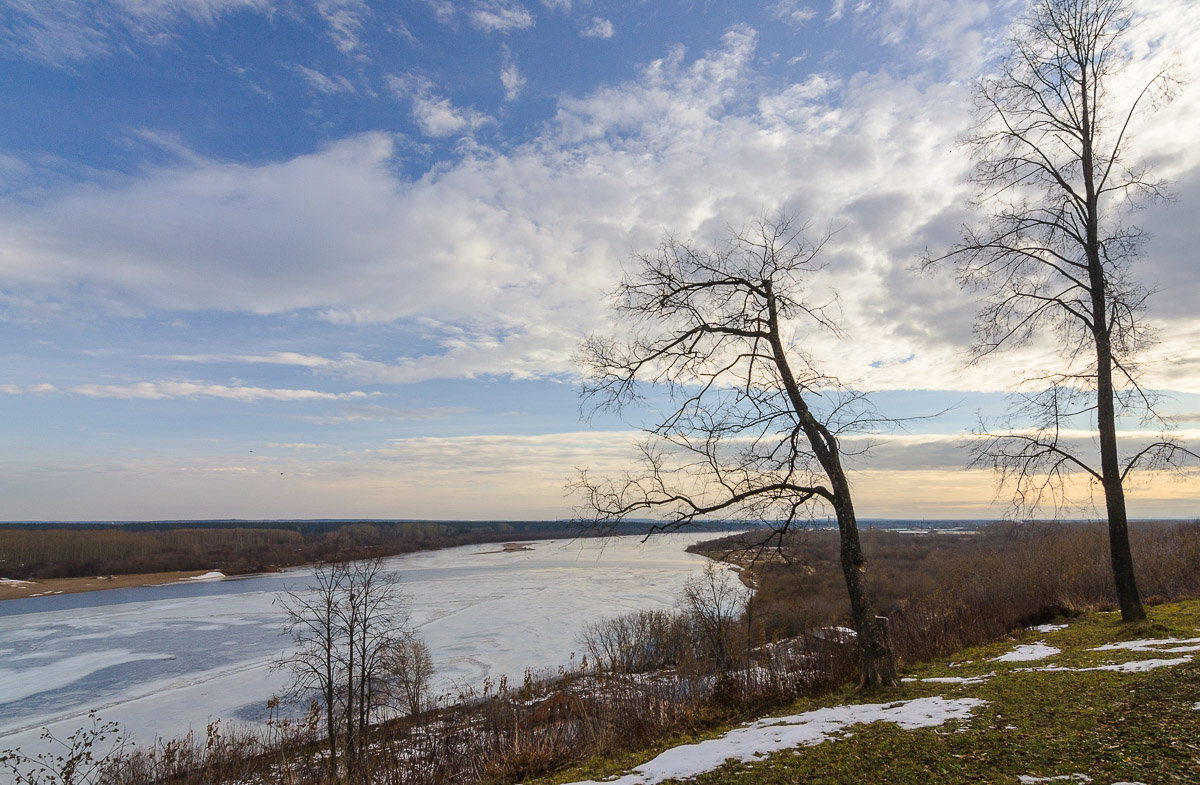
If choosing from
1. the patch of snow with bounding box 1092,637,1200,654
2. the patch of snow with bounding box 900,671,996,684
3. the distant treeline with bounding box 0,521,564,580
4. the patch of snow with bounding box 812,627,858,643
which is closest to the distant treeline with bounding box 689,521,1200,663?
the patch of snow with bounding box 812,627,858,643

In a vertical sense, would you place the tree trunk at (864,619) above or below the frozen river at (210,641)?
above

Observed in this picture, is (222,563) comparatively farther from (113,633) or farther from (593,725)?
(593,725)

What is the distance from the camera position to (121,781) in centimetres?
1237

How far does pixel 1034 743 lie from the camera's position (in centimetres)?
396

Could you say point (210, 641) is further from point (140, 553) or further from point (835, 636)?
point (140, 553)

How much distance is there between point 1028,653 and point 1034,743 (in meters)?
4.85

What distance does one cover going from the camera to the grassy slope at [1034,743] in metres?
3.51

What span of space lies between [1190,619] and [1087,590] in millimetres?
7126

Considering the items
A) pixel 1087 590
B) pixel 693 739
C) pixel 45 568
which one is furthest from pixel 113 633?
pixel 45 568

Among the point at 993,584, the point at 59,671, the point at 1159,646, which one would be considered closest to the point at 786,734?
the point at 1159,646

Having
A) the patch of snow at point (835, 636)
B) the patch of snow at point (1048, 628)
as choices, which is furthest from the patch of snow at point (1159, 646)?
the patch of snow at point (835, 636)

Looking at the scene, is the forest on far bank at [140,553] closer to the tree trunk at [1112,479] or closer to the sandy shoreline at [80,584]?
the sandy shoreline at [80,584]

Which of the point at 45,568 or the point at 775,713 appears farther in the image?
the point at 45,568

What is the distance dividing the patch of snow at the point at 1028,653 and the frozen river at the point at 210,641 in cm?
502
